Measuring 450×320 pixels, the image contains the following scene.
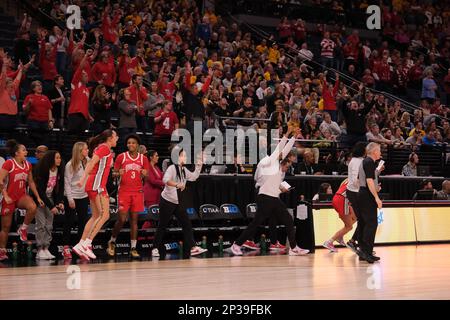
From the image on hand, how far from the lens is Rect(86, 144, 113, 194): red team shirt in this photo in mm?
14344

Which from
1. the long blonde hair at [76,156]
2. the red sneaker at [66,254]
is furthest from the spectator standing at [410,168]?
the red sneaker at [66,254]

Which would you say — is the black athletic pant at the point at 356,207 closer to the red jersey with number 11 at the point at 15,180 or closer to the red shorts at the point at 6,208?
the red jersey with number 11 at the point at 15,180

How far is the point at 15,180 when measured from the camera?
1512 centimetres

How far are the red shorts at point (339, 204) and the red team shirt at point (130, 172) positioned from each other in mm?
4019

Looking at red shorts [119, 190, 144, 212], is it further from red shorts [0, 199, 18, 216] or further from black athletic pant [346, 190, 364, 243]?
black athletic pant [346, 190, 364, 243]

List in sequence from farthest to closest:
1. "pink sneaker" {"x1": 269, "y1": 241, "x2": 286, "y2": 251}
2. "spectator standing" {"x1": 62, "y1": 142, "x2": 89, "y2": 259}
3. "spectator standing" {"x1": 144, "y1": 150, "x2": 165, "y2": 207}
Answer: "pink sneaker" {"x1": 269, "y1": 241, "x2": 286, "y2": 251} < "spectator standing" {"x1": 144, "y1": 150, "x2": 165, "y2": 207} < "spectator standing" {"x1": 62, "y1": 142, "x2": 89, "y2": 259}

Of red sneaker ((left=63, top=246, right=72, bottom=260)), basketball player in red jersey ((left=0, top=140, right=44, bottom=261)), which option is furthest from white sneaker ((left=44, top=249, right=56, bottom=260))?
basketball player in red jersey ((left=0, top=140, right=44, bottom=261))

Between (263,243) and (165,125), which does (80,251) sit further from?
(165,125)

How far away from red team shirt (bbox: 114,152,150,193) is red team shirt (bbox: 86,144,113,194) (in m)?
1.03

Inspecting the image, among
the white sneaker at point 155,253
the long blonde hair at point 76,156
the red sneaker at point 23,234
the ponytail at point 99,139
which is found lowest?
the white sneaker at point 155,253

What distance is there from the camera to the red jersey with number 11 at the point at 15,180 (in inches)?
594

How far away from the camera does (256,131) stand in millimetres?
19594
